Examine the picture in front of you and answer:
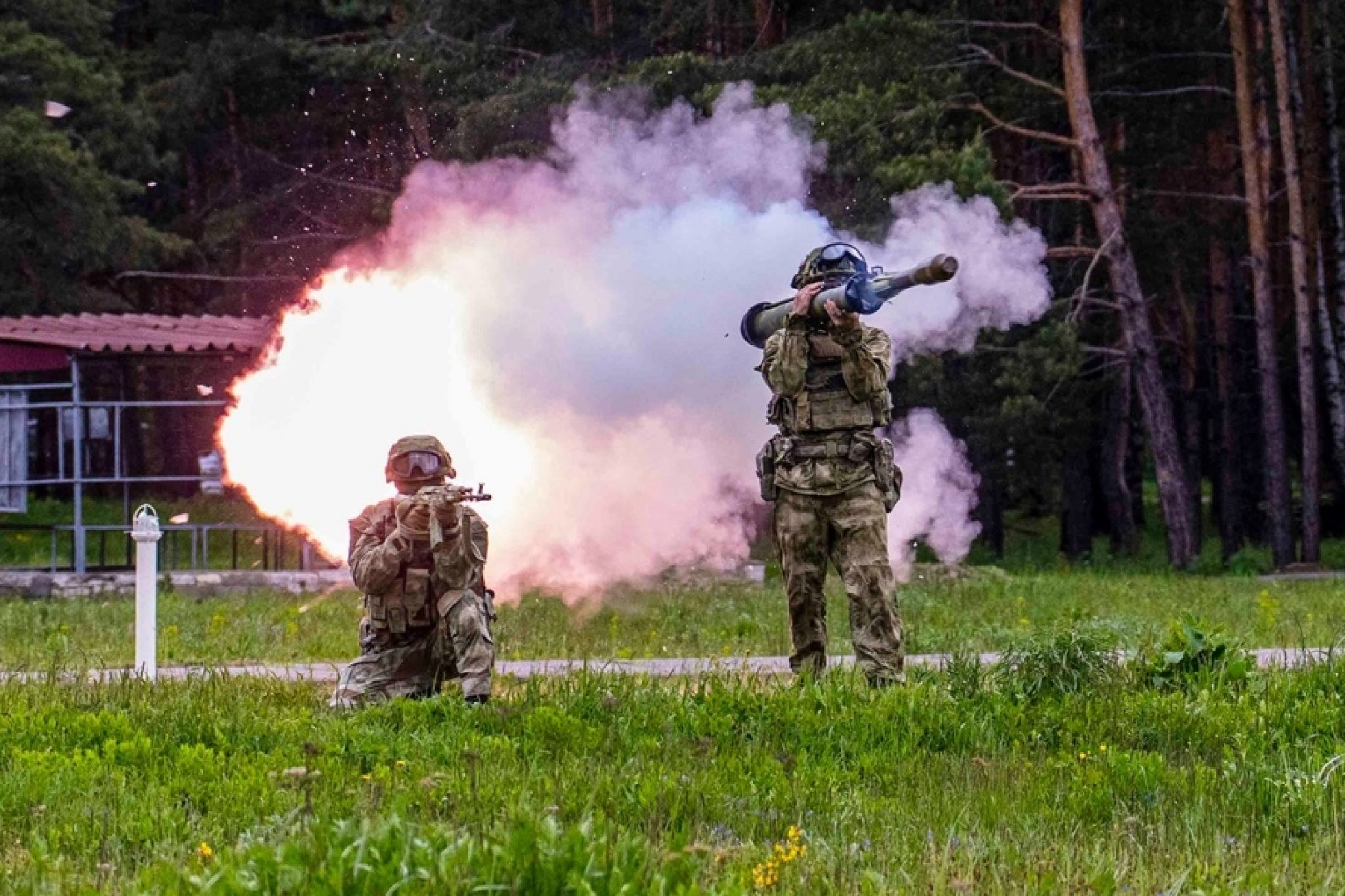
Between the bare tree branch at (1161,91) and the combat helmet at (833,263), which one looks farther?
the bare tree branch at (1161,91)

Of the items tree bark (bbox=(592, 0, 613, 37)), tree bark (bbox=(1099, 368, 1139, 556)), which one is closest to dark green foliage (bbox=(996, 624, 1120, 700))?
tree bark (bbox=(1099, 368, 1139, 556))

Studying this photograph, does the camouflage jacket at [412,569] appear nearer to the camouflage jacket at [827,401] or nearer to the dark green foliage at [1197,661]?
the camouflage jacket at [827,401]

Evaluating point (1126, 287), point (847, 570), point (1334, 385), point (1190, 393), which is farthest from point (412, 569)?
point (1190, 393)

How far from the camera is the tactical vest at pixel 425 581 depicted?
32.7 ft

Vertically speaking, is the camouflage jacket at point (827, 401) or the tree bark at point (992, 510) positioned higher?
the tree bark at point (992, 510)

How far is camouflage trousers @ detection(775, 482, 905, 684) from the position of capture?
10383 mm

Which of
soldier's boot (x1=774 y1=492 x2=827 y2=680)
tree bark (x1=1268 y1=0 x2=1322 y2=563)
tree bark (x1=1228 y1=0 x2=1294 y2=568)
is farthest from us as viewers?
tree bark (x1=1228 y1=0 x2=1294 y2=568)

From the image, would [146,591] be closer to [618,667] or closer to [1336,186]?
[618,667]

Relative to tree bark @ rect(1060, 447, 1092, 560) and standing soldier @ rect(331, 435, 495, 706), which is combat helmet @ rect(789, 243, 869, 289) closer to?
standing soldier @ rect(331, 435, 495, 706)

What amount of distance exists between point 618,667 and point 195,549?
1281 cm

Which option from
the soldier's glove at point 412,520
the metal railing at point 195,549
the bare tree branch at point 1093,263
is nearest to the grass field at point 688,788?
the soldier's glove at point 412,520

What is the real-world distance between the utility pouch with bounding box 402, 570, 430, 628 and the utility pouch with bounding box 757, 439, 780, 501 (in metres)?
2.00

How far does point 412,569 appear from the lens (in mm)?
10062

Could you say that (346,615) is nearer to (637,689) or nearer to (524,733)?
(637,689)
